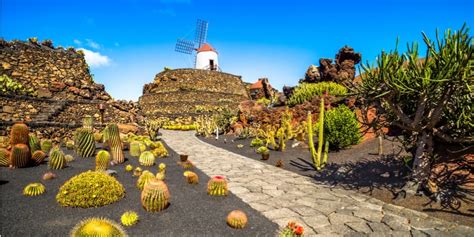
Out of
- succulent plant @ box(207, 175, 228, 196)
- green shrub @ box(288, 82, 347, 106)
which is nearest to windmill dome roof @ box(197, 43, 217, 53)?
green shrub @ box(288, 82, 347, 106)

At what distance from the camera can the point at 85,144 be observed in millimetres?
9797

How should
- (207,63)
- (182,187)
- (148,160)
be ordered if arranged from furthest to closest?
(207,63), (148,160), (182,187)

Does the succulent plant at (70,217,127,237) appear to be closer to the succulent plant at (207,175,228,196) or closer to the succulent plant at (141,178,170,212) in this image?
the succulent plant at (141,178,170,212)

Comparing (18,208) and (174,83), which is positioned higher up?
(174,83)

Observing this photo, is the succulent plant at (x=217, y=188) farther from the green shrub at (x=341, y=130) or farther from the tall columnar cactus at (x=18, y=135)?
the green shrub at (x=341, y=130)

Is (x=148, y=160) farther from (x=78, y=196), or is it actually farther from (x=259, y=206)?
(x=259, y=206)

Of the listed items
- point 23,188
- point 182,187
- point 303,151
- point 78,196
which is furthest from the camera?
point 303,151

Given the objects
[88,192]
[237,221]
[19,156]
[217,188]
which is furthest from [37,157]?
[237,221]

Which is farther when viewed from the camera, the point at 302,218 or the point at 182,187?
the point at 182,187

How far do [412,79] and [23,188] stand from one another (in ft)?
28.3

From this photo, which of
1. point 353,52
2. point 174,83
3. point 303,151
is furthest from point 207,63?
point 303,151

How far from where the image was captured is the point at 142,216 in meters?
4.50

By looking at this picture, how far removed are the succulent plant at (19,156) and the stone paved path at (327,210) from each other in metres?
6.07

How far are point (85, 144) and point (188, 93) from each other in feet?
98.1
